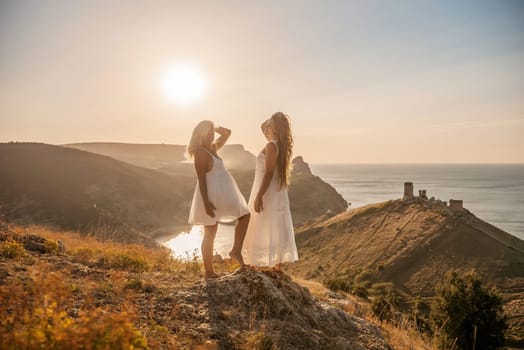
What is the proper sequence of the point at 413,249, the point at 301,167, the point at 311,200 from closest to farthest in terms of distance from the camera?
the point at 413,249
the point at 311,200
the point at 301,167

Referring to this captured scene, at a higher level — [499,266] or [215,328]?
[215,328]

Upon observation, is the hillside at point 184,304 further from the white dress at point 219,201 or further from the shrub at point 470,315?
the shrub at point 470,315

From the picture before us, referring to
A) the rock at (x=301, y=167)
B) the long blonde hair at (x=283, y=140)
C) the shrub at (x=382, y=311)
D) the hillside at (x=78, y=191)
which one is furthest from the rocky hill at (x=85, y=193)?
the long blonde hair at (x=283, y=140)

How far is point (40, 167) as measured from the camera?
78.9 meters

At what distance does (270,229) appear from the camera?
20.8 feet

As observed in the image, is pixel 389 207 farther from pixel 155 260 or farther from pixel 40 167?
pixel 40 167

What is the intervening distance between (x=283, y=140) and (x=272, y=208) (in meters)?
1.27

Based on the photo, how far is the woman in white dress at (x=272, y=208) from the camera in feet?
20.1

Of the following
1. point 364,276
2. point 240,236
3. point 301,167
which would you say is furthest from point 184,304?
point 301,167

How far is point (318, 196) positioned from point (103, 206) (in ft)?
204

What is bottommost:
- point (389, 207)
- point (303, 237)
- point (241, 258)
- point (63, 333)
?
point (303, 237)

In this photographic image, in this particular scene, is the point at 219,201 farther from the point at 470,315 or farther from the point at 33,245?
the point at 470,315

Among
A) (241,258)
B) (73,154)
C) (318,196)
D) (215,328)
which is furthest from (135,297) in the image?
(318,196)

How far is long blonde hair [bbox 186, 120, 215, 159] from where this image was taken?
6.00m
